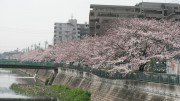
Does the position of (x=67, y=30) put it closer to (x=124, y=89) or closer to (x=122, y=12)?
(x=122, y=12)

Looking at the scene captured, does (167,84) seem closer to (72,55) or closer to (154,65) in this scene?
(154,65)

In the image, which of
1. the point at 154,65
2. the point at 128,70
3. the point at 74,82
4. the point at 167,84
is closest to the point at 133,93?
the point at 128,70

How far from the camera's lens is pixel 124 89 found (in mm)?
38812

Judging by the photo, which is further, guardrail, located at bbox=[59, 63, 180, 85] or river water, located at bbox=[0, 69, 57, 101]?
river water, located at bbox=[0, 69, 57, 101]

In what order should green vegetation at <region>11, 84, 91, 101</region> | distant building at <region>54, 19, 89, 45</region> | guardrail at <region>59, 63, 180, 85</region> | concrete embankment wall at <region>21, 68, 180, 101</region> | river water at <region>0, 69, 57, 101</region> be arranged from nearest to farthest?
concrete embankment wall at <region>21, 68, 180, 101</region> < guardrail at <region>59, 63, 180, 85</region> < green vegetation at <region>11, 84, 91, 101</region> < river water at <region>0, 69, 57, 101</region> < distant building at <region>54, 19, 89, 45</region>

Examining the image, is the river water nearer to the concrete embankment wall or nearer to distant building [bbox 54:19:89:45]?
the concrete embankment wall

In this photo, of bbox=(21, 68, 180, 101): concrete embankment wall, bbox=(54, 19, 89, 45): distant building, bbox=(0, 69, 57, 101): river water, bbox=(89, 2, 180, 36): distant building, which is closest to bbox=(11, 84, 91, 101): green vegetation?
bbox=(21, 68, 180, 101): concrete embankment wall

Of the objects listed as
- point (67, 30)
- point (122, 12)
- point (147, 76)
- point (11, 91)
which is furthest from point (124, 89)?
point (67, 30)

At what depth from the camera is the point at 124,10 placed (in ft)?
385

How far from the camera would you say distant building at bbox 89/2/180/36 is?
112688mm

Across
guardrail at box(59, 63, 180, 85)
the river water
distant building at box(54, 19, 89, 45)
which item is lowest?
the river water

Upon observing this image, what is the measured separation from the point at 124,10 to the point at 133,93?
83834 millimetres

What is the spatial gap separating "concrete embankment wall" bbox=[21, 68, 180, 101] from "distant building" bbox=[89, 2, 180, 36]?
51464mm

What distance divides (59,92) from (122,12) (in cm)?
6101
